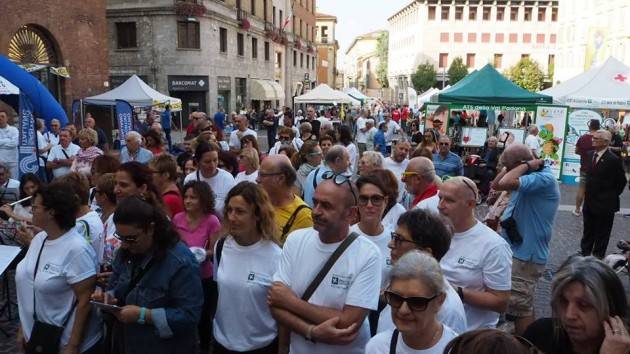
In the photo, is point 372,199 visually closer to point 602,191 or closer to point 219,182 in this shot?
point 219,182

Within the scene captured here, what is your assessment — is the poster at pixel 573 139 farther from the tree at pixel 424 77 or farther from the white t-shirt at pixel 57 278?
the tree at pixel 424 77

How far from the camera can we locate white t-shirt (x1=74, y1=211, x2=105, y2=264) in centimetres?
340

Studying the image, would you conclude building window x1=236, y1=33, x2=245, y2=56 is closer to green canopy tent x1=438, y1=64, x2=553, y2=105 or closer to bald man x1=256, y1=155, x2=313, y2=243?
green canopy tent x1=438, y1=64, x2=553, y2=105

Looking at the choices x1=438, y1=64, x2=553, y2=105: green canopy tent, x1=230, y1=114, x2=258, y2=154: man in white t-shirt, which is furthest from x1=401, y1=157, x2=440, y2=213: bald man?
x1=438, y1=64, x2=553, y2=105: green canopy tent

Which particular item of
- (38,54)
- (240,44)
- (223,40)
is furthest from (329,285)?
(240,44)

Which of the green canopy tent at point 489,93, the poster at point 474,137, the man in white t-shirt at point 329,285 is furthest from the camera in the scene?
the poster at point 474,137

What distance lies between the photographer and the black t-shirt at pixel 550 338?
2.22 m

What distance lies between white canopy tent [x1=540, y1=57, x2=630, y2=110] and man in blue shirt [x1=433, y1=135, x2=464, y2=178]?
24.7ft

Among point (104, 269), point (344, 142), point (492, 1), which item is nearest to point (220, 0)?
point (344, 142)

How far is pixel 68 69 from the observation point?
60.4 feet

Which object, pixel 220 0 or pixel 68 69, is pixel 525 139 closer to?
pixel 68 69

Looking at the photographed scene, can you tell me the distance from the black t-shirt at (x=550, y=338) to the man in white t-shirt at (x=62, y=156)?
7946 millimetres

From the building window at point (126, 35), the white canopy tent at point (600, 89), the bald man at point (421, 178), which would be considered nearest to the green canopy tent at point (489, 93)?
the white canopy tent at point (600, 89)

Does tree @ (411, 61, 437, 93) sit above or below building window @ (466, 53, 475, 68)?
below
